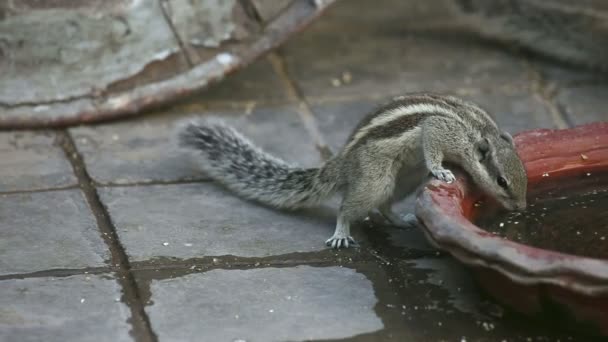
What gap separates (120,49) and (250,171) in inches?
48.9

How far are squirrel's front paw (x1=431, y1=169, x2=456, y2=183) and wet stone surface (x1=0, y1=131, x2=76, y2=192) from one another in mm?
1695

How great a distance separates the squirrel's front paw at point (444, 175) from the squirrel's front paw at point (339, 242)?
46 centimetres

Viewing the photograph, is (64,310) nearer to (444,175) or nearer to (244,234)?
(244,234)

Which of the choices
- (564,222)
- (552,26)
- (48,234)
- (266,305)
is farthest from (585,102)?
(48,234)

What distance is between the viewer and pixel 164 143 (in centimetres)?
560

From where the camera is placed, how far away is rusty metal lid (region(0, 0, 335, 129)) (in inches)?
222

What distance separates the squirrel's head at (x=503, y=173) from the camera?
441cm

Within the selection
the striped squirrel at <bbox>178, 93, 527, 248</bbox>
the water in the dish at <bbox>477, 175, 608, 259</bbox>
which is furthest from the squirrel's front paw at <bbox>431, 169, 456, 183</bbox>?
the water in the dish at <bbox>477, 175, 608, 259</bbox>

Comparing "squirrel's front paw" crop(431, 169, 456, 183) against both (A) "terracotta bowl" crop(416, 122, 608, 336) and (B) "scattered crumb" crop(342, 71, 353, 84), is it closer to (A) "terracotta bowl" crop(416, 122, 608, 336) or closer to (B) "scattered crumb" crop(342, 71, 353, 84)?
(A) "terracotta bowl" crop(416, 122, 608, 336)

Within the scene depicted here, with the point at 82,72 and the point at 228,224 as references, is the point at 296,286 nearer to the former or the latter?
the point at 228,224

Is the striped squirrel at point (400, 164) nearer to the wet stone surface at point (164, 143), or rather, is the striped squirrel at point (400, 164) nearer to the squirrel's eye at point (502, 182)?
the squirrel's eye at point (502, 182)

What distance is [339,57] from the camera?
22.1 feet

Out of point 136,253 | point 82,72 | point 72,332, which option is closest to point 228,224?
point 136,253

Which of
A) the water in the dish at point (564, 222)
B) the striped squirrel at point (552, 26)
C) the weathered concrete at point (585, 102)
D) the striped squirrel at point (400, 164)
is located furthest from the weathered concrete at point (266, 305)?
the striped squirrel at point (552, 26)
